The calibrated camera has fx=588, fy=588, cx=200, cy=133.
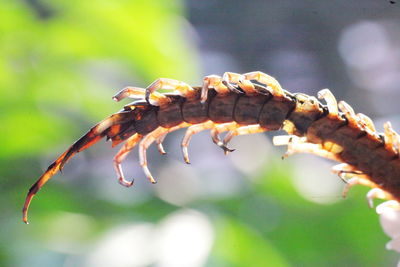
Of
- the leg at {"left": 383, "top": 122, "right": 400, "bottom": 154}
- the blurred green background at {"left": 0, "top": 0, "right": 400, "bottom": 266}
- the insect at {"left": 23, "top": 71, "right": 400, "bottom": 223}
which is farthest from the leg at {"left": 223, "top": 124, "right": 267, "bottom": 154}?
the blurred green background at {"left": 0, "top": 0, "right": 400, "bottom": 266}

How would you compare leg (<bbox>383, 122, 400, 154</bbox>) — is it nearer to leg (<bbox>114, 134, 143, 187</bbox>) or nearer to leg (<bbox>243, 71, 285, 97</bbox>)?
leg (<bbox>243, 71, 285, 97</bbox>)

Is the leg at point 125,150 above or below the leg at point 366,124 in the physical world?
below

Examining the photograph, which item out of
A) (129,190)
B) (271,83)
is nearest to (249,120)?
(271,83)

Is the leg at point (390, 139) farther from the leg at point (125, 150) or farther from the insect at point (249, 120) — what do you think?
the leg at point (125, 150)

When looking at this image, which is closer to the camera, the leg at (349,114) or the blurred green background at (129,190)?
the leg at (349,114)

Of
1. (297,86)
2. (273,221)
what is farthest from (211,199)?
(297,86)

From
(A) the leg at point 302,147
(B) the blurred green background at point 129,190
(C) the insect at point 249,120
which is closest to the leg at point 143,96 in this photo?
(C) the insect at point 249,120

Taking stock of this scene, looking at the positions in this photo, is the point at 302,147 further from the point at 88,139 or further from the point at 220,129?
the point at 88,139

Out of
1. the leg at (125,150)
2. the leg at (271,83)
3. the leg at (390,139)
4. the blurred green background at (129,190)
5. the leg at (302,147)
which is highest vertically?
the leg at (271,83)
